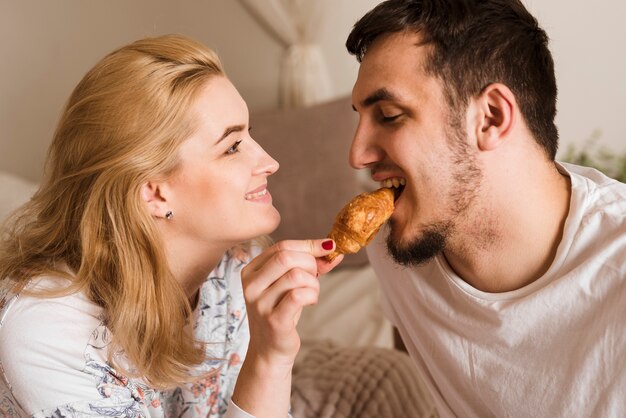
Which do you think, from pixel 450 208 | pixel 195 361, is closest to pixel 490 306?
pixel 450 208

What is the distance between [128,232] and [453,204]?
0.90 metres

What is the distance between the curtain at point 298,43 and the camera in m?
3.75

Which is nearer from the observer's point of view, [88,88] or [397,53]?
[397,53]

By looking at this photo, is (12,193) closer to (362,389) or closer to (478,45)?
(362,389)

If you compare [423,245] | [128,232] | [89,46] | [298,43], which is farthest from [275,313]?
[89,46]

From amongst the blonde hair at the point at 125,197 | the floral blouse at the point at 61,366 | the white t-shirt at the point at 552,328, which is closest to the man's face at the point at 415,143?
the white t-shirt at the point at 552,328

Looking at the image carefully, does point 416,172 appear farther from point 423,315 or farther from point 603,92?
point 603,92

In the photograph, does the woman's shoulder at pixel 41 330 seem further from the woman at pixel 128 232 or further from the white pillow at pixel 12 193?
the white pillow at pixel 12 193

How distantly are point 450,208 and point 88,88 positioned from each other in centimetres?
105

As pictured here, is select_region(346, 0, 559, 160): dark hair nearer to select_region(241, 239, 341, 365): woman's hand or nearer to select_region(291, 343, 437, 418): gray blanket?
select_region(241, 239, 341, 365): woman's hand

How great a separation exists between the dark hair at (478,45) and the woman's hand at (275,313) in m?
0.54

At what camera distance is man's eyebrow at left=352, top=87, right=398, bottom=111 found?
1.68 m

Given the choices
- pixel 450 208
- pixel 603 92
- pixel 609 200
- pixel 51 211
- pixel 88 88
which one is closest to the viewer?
pixel 609 200

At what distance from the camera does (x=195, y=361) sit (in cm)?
200
